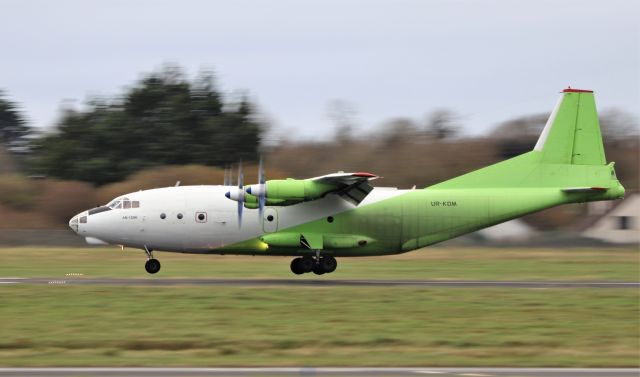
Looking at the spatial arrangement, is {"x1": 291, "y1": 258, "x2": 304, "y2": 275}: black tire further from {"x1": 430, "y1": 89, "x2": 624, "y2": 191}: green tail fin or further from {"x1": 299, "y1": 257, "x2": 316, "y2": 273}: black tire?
{"x1": 430, "y1": 89, "x2": 624, "y2": 191}: green tail fin

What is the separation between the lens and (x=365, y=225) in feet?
98.3

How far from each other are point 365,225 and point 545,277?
7.01 m

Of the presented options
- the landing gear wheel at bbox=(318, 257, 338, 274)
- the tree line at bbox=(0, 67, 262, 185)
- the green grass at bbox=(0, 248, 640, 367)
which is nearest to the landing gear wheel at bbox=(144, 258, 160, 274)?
the green grass at bbox=(0, 248, 640, 367)

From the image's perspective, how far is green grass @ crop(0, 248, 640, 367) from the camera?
55.2 ft

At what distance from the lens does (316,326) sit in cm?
2048

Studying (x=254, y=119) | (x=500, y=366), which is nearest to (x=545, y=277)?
(x=500, y=366)

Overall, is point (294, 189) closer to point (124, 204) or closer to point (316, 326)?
point (124, 204)

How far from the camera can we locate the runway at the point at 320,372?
1430 centimetres

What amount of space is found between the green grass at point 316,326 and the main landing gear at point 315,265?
3304mm

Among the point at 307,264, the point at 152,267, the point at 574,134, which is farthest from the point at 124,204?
the point at 574,134

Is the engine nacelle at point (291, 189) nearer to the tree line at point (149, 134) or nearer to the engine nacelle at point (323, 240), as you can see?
the engine nacelle at point (323, 240)

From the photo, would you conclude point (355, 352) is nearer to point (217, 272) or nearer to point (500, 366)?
point (500, 366)

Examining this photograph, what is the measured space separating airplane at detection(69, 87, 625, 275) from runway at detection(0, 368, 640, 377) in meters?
14.0

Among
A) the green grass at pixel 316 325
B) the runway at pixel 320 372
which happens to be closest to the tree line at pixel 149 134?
the green grass at pixel 316 325
